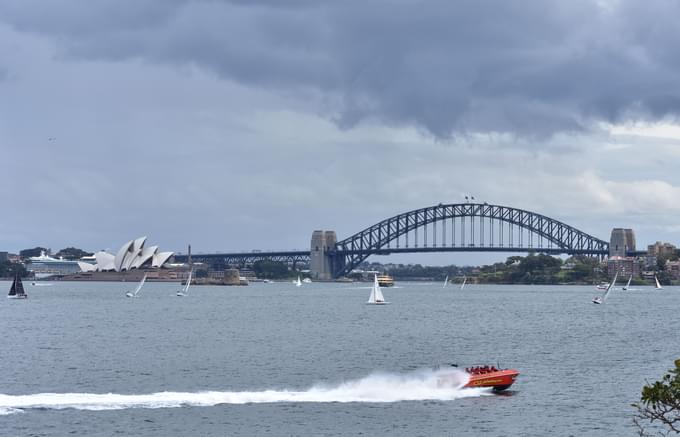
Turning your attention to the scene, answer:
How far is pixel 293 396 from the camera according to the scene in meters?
44.8

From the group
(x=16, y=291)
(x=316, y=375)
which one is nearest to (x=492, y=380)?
(x=316, y=375)

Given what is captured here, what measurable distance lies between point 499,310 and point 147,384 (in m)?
81.1

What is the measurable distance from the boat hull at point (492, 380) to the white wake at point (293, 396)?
10.5 inches

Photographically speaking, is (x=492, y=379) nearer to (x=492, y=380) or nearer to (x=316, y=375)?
(x=492, y=380)

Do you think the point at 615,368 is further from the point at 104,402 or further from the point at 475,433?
the point at 104,402

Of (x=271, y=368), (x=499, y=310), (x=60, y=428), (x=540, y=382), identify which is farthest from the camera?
(x=499, y=310)

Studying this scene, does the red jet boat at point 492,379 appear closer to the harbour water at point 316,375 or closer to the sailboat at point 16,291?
the harbour water at point 316,375

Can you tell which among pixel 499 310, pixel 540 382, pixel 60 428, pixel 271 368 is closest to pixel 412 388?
pixel 540 382

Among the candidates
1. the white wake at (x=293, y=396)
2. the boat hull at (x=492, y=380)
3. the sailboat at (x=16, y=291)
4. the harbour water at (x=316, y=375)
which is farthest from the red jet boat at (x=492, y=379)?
the sailboat at (x=16, y=291)

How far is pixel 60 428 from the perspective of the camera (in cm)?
3778

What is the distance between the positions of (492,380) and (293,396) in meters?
8.92

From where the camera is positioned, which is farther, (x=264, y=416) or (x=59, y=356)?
(x=59, y=356)

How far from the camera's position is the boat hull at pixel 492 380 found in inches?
1847

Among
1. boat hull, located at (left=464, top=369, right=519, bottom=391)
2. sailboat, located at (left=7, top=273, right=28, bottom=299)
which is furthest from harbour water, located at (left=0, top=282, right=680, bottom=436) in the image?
sailboat, located at (left=7, top=273, right=28, bottom=299)
